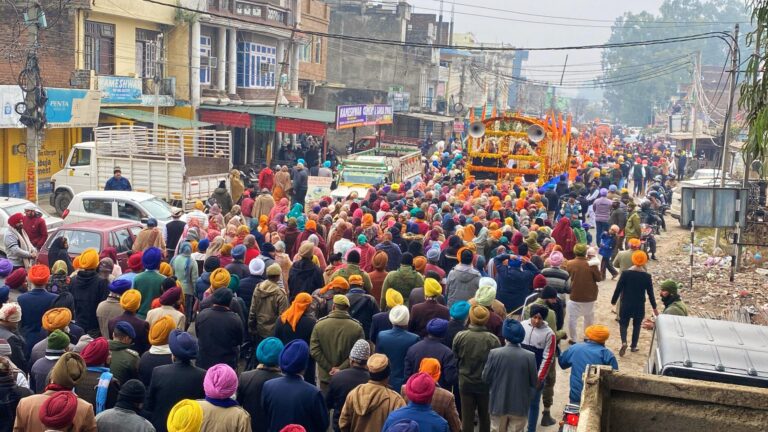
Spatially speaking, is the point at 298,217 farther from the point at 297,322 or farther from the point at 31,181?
the point at 31,181

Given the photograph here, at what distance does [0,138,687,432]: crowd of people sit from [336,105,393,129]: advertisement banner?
20.3 m

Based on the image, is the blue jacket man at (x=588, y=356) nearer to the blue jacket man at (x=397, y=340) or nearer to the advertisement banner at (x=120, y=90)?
the blue jacket man at (x=397, y=340)

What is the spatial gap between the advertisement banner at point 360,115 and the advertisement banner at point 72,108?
1012 centimetres

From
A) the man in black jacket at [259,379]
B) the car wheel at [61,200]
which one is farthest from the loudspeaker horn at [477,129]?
the man in black jacket at [259,379]

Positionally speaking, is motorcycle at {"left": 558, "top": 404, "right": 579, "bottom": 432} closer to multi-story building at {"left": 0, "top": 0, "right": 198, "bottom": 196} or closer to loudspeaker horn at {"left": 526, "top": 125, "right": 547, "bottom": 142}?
multi-story building at {"left": 0, "top": 0, "right": 198, "bottom": 196}

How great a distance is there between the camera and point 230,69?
3909cm

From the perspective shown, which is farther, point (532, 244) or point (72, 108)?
point (72, 108)

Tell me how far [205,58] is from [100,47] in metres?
6.70

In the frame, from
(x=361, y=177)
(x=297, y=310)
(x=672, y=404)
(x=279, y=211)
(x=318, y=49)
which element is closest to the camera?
(x=672, y=404)

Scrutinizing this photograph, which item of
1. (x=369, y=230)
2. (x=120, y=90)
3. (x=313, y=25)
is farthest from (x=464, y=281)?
(x=313, y=25)

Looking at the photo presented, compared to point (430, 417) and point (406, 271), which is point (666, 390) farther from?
point (406, 271)

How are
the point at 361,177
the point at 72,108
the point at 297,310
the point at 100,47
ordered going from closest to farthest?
the point at 297,310 < the point at 361,177 < the point at 72,108 < the point at 100,47

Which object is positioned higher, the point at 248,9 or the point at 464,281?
the point at 248,9

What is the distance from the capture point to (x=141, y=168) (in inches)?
863
